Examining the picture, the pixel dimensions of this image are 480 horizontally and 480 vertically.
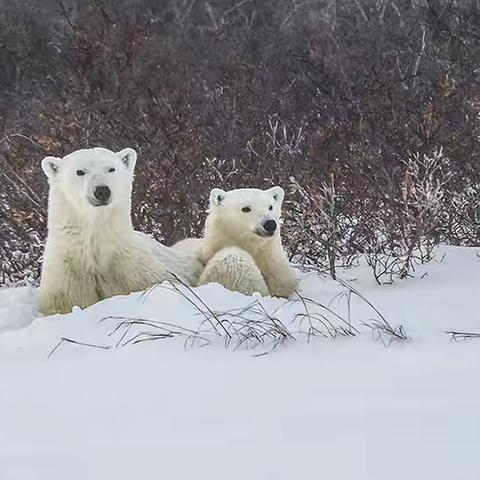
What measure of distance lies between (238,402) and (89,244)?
1.71 meters

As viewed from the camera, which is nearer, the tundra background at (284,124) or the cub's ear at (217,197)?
the cub's ear at (217,197)

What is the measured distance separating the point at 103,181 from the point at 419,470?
2.15m

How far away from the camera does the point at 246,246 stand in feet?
12.6

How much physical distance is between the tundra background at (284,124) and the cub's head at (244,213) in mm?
218

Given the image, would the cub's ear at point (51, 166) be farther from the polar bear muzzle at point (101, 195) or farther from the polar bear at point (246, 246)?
the polar bear at point (246, 246)

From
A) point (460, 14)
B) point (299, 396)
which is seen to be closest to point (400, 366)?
point (299, 396)

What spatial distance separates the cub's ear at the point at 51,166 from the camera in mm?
3518

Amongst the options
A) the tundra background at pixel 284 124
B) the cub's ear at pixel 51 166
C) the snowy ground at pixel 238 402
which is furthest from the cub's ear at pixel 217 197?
the snowy ground at pixel 238 402

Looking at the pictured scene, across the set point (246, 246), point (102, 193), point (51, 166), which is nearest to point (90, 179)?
point (102, 193)

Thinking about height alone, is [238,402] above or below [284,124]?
below

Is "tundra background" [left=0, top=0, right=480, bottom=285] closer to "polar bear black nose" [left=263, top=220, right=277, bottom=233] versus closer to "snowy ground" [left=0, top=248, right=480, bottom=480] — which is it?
"polar bear black nose" [left=263, top=220, right=277, bottom=233]

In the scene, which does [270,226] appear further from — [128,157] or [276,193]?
[128,157]

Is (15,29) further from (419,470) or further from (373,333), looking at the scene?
(419,470)

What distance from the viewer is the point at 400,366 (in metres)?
2.10
